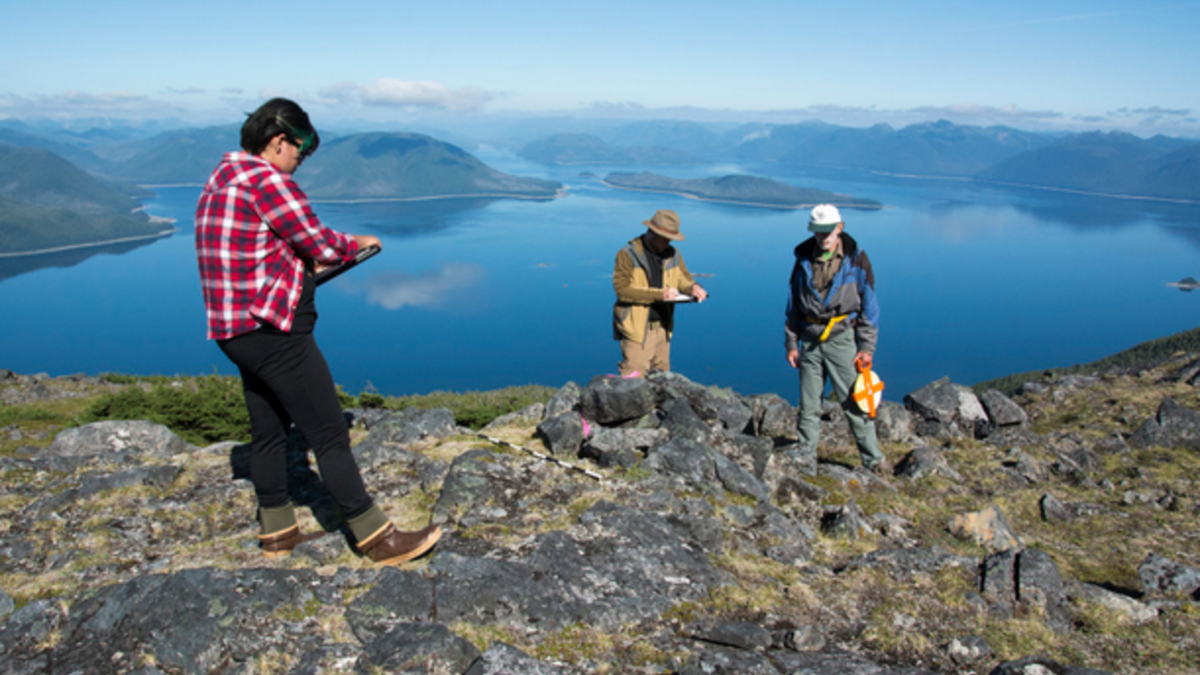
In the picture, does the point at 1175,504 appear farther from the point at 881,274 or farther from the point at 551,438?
the point at 881,274

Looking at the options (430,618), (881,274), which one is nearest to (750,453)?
(430,618)

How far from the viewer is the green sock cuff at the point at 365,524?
3.54 metres

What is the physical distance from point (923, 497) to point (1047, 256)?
16202 cm

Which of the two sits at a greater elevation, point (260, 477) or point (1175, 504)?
point (260, 477)

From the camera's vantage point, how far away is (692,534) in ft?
14.2

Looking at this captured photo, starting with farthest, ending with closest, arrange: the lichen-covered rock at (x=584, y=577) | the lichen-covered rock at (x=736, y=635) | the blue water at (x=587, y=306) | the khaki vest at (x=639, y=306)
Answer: the blue water at (x=587, y=306) → the khaki vest at (x=639, y=306) → the lichen-covered rock at (x=584, y=577) → the lichen-covered rock at (x=736, y=635)

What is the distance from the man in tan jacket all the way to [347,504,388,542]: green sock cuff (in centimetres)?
364

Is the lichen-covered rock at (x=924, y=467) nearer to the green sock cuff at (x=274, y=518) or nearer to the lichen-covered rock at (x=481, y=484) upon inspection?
the lichen-covered rock at (x=481, y=484)

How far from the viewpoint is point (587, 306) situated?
4008 inches

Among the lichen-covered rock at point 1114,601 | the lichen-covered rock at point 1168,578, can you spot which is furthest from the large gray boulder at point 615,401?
the lichen-covered rock at point 1168,578

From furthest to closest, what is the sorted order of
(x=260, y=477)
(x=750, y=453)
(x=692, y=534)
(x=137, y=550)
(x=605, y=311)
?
(x=605, y=311) → (x=750, y=453) → (x=692, y=534) → (x=137, y=550) → (x=260, y=477)

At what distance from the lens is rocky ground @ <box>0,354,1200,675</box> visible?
3023 millimetres

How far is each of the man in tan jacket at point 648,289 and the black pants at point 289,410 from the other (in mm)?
3689

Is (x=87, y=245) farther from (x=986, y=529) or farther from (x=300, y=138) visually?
(x=986, y=529)
